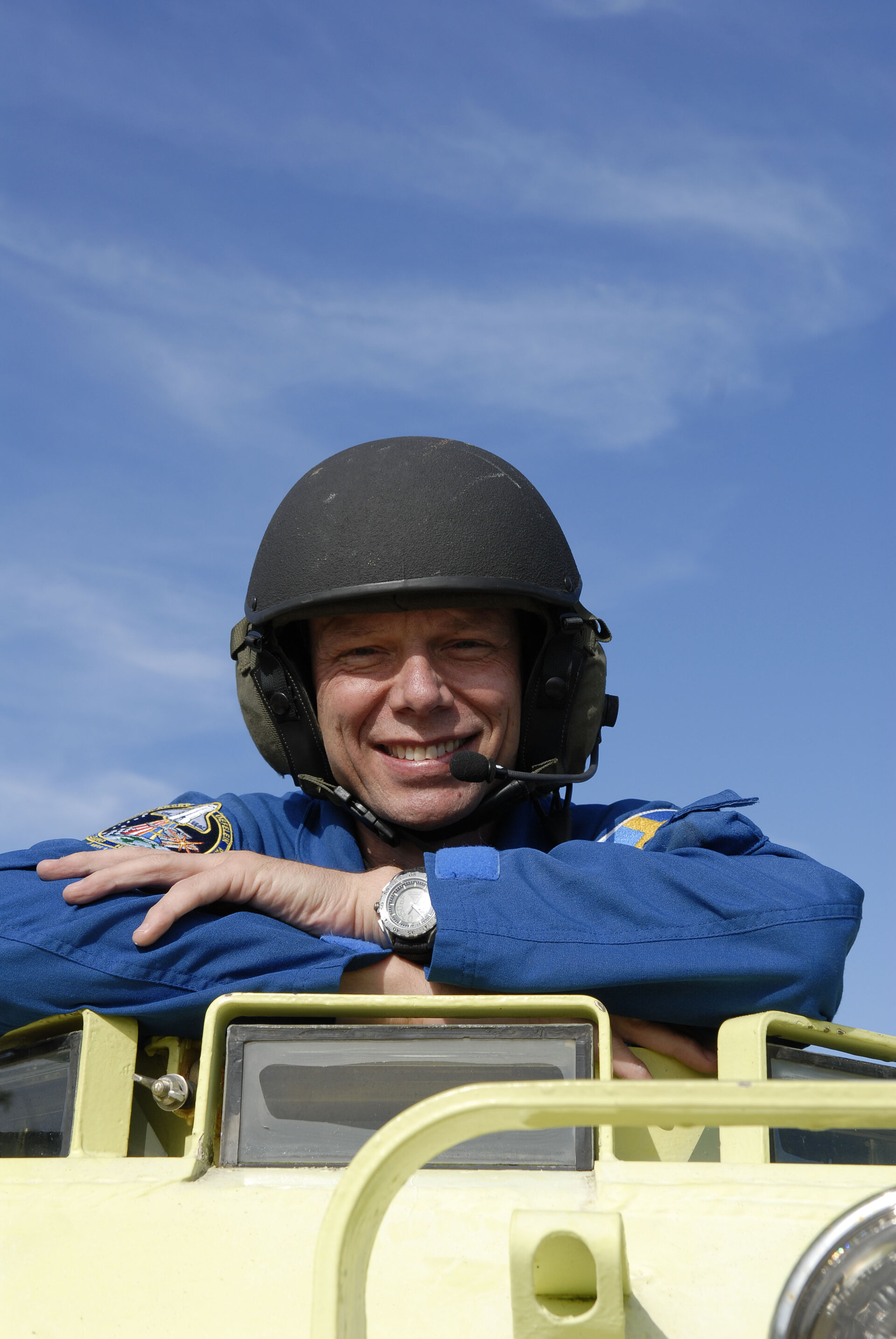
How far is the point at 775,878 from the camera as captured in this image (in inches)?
93.7

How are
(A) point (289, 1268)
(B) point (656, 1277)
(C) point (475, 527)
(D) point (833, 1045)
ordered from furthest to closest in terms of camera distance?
(C) point (475, 527) → (D) point (833, 1045) → (A) point (289, 1268) → (B) point (656, 1277)

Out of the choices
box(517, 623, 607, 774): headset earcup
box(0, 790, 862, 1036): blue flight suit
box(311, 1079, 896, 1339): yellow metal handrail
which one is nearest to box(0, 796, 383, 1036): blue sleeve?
box(0, 790, 862, 1036): blue flight suit

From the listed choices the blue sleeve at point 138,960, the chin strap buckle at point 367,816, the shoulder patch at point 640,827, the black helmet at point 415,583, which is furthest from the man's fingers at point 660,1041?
the chin strap buckle at point 367,816

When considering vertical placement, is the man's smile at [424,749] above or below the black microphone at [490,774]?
above

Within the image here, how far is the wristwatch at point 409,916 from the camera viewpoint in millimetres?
2346

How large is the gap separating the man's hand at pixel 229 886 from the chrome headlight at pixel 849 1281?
1.41 meters

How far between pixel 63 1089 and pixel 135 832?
30.1 inches

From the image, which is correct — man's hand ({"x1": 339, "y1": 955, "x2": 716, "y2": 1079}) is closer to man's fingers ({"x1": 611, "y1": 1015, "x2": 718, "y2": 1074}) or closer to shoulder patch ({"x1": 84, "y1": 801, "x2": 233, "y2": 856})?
man's fingers ({"x1": 611, "y1": 1015, "x2": 718, "y2": 1074})

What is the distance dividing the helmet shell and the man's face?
0.09 metres

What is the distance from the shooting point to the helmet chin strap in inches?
124

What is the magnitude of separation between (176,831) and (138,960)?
0.66m

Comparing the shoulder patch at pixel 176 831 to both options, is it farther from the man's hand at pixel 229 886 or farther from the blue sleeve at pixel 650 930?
the blue sleeve at pixel 650 930

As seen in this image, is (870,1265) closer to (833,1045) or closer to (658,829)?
(833,1045)

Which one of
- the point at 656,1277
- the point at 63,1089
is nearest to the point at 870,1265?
the point at 656,1277
